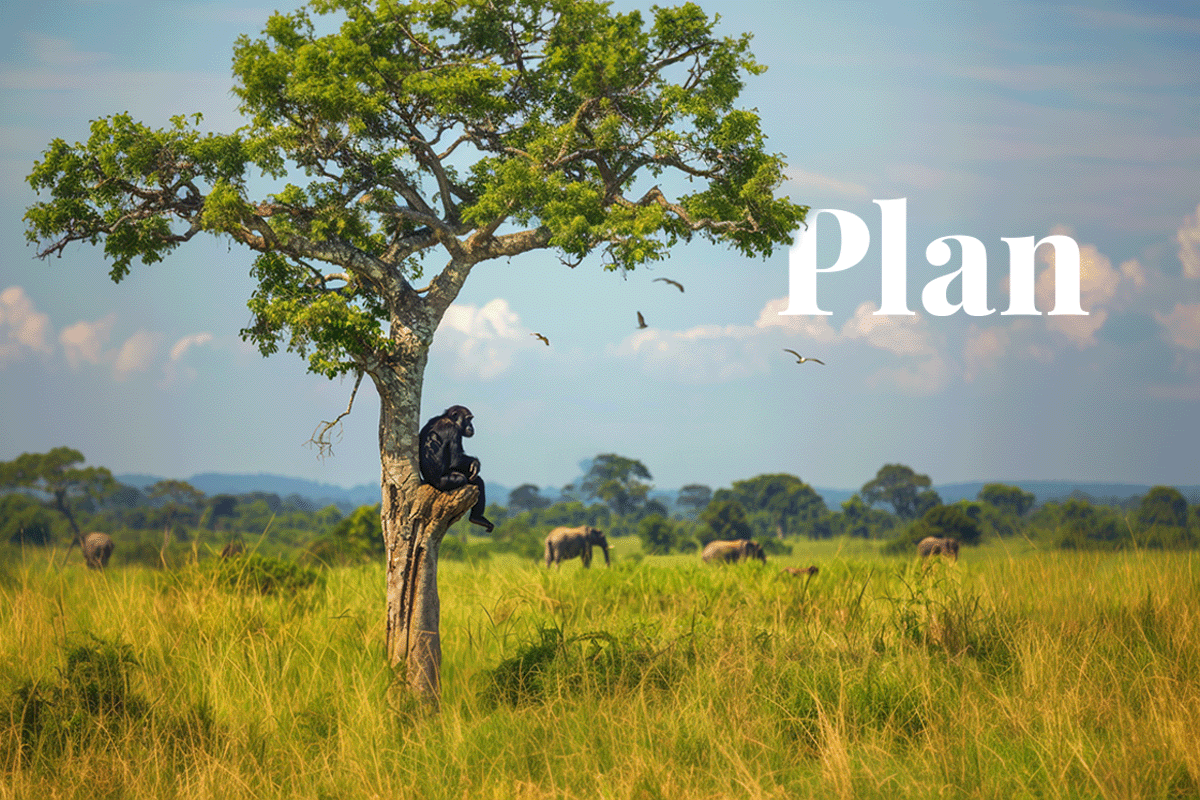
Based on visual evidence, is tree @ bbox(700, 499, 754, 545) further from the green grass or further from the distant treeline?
the green grass

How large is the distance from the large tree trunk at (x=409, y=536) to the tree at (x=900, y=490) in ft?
128

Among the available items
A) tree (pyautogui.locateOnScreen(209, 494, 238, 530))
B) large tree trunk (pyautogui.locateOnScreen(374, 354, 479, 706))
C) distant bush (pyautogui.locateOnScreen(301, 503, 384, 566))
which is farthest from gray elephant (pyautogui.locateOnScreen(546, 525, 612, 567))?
tree (pyautogui.locateOnScreen(209, 494, 238, 530))

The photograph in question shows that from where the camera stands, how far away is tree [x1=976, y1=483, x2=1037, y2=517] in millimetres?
38906

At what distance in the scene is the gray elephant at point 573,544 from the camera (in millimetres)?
19062

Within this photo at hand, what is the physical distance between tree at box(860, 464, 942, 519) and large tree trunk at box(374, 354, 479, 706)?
128ft

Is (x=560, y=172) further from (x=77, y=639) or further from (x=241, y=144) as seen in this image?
(x=77, y=639)

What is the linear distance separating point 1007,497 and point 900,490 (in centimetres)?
614

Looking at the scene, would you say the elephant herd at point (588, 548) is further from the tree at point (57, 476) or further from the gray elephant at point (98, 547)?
the tree at point (57, 476)

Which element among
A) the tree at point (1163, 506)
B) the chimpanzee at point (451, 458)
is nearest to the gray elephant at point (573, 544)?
the chimpanzee at point (451, 458)

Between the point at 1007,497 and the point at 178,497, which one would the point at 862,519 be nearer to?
the point at 1007,497

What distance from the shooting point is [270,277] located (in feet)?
29.7

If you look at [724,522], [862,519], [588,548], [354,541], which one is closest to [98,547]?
[354,541]

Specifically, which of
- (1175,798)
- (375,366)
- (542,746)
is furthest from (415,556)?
(1175,798)

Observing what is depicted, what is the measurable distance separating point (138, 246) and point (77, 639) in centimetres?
490
